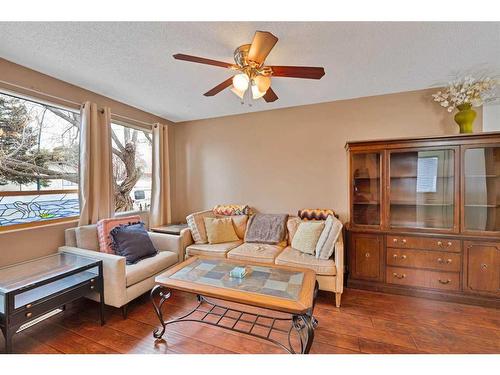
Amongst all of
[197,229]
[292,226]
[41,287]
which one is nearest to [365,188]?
[292,226]

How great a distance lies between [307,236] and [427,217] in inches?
55.0

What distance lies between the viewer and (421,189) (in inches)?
97.1

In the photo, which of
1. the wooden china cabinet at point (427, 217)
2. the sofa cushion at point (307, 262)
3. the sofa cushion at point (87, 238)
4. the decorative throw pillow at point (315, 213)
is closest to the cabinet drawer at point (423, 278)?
the wooden china cabinet at point (427, 217)

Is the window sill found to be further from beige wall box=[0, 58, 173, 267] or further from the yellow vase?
the yellow vase

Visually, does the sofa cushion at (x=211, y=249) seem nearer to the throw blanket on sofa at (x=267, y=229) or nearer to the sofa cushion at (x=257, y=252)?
the sofa cushion at (x=257, y=252)

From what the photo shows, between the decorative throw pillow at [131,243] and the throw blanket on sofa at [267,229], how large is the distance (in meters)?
1.28

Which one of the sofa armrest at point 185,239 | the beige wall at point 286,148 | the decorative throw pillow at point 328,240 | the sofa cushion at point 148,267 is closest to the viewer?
the sofa cushion at point 148,267

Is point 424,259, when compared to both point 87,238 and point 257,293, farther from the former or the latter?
point 87,238

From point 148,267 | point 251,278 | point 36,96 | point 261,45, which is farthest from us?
point 148,267

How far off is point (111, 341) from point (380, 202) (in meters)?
2.96

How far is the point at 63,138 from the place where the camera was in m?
2.38

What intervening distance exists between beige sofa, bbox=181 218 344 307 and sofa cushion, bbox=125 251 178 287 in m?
0.28

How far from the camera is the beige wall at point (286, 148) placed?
8.70 ft
